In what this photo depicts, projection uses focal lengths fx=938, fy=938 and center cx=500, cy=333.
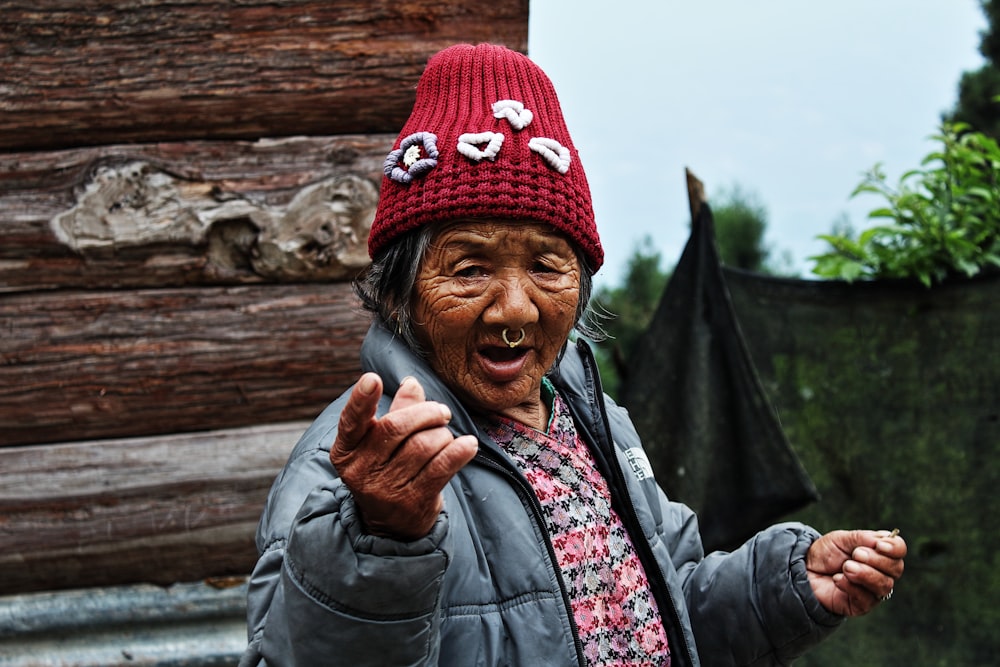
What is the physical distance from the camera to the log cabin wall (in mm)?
2389

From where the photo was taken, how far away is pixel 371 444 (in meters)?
1.12

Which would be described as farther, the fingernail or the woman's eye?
the woman's eye

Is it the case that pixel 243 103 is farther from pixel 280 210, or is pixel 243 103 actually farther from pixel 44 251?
pixel 44 251

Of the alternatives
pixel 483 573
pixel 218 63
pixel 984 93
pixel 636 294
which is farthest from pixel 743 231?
pixel 483 573

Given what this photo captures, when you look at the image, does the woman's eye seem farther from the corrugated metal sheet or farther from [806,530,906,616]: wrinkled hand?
the corrugated metal sheet

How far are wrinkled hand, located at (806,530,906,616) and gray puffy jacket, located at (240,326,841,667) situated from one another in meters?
0.03

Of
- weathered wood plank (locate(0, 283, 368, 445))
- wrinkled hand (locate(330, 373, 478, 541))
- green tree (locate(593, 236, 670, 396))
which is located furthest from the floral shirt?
green tree (locate(593, 236, 670, 396))

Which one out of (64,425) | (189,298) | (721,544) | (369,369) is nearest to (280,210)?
(189,298)

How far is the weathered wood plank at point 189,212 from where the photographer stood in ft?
7.82

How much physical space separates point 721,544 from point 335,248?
1.87 metres

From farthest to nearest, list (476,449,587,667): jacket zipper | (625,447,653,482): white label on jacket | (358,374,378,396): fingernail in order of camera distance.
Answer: (625,447,653,482): white label on jacket < (476,449,587,667): jacket zipper < (358,374,378,396): fingernail

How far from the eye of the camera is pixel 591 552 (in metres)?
1.59

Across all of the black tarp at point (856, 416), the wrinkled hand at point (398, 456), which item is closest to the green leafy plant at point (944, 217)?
the black tarp at point (856, 416)

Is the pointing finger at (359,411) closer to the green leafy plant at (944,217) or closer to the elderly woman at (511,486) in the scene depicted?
the elderly woman at (511,486)
